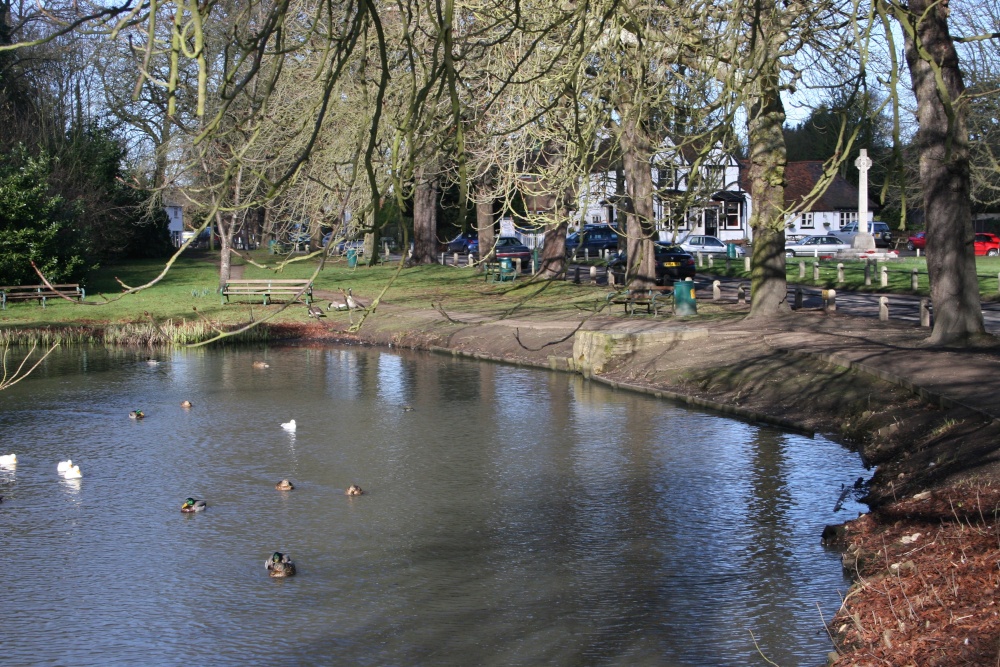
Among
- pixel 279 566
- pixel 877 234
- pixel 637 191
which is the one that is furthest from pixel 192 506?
pixel 877 234

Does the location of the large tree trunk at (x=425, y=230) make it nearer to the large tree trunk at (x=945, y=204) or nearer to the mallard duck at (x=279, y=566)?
the large tree trunk at (x=945, y=204)

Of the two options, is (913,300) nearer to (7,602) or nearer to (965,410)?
(965,410)

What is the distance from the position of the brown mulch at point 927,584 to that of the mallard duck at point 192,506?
6858mm

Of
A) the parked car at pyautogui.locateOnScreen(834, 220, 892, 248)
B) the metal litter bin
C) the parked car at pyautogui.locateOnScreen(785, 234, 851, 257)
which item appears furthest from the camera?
the parked car at pyautogui.locateOnScreen(834, 220, 892, 248)

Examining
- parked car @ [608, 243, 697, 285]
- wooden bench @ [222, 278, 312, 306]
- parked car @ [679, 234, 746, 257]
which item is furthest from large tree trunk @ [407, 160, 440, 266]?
parked car @ [679, 234, 746, 257]

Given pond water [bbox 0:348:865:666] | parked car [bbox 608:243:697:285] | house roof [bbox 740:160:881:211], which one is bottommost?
pond water [bbox 0:348:865:666]

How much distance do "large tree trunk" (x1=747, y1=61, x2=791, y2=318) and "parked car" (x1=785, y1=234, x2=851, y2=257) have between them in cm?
2881

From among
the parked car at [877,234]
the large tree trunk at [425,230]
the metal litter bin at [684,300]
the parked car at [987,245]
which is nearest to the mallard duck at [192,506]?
the metal litter bin at [684,300]

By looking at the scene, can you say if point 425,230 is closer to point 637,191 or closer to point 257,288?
point 257,288

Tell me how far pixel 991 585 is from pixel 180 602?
6.47 m

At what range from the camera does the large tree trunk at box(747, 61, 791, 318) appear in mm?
18250

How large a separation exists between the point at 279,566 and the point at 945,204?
37.8 feet

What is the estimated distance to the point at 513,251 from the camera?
49406 mm

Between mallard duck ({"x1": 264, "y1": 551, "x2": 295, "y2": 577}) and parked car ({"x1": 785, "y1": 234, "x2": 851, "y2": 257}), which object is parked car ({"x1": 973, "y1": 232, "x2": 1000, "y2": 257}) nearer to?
parked car ({"x1": 785, "y1": 234, "x2": 851, "y2": 257})
